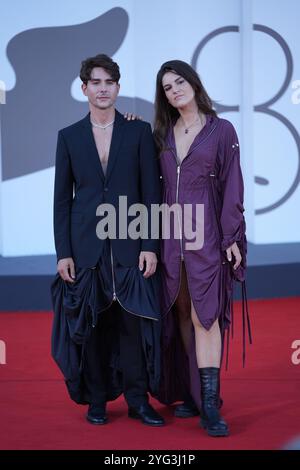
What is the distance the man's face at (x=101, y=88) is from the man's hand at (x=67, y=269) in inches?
24.2

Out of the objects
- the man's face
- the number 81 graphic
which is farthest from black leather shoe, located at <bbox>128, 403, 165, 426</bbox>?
the number 81 graphic

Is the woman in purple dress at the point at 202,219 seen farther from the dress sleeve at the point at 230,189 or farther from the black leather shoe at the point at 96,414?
the black leather shoe at the point at 96,414

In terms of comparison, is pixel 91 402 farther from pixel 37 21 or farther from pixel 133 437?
pixel 37 21

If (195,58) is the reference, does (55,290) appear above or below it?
below

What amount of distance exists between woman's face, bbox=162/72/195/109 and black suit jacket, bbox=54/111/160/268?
0.16 meters

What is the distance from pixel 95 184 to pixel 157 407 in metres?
1.00

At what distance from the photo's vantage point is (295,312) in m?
5.36

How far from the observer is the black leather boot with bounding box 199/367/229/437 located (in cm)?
320

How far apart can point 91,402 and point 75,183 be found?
2.90ft

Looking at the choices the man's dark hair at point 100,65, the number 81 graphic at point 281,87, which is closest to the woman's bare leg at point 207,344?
the man's dark hair at point 100,65

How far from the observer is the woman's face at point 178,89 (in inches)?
129

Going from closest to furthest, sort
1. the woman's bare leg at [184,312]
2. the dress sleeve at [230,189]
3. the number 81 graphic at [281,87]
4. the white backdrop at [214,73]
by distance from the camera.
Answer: the dress sleeve at [230,189] → the woman's bare leg at [184,312] → the white backdrop at [214,73] → the number 81 graphic at [281,87]
